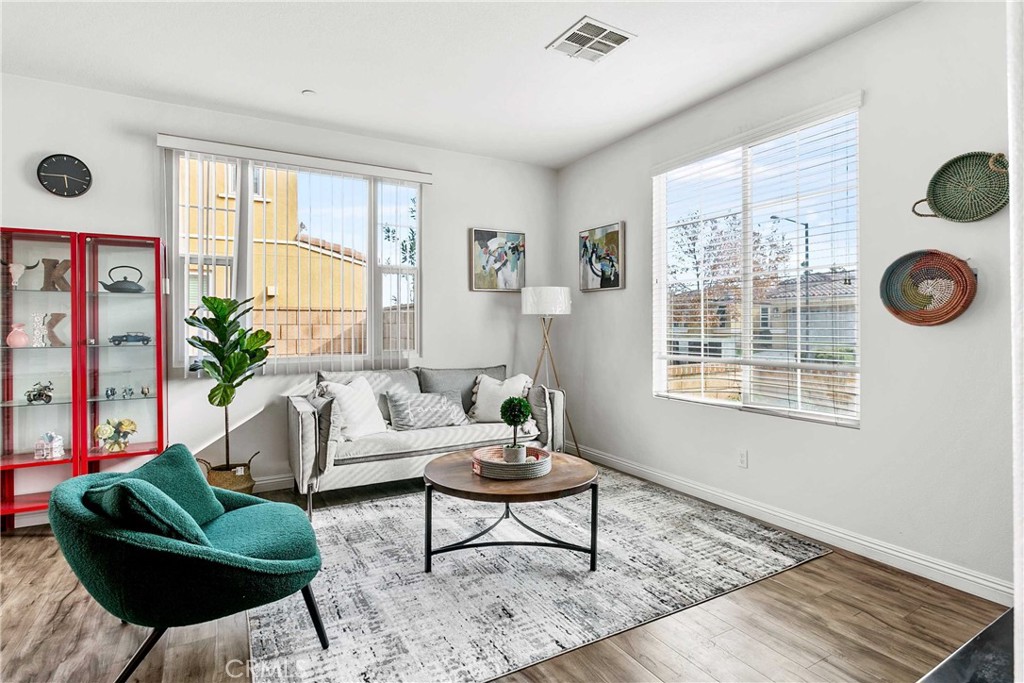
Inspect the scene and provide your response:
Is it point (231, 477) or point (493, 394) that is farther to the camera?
point (493, 394)

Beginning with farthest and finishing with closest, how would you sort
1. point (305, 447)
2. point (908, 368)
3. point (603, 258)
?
1. point (603, 258)
2. point (305, 447)
3. point (908, 368)

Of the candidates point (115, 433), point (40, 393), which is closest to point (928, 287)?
point (115, 433)

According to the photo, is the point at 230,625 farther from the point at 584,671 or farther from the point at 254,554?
the point at 584,671

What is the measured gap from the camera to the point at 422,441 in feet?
13.0

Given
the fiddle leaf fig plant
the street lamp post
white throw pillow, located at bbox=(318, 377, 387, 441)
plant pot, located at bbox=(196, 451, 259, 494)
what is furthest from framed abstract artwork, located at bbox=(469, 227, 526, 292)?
the street lamp post

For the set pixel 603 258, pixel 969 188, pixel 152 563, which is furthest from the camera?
pixel 603 258

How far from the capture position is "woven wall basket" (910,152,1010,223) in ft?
8.07

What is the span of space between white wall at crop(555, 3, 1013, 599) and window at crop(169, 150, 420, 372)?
99.2 inches

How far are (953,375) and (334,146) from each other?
14.0ft

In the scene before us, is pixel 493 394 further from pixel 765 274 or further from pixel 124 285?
pixel 124 285

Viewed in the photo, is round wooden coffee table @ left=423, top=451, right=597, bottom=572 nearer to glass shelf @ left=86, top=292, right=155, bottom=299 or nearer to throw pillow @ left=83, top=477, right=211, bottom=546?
throw pillow @ left=83, top=477, right=211, bottom=546

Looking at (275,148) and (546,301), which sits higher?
(275,148)

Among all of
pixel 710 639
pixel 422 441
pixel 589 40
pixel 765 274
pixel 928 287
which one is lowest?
pixel 710 639

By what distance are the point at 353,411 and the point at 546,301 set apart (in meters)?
1.82
